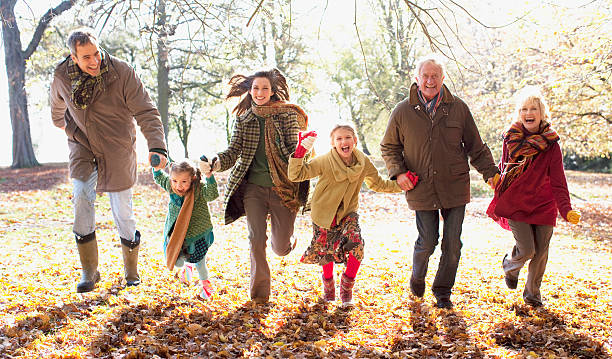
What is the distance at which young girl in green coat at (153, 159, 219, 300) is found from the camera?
16.6ft

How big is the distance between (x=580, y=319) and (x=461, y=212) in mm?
1262

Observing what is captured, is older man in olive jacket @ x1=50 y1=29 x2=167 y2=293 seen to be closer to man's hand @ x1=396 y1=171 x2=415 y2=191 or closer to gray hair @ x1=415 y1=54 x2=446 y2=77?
man's hand @ x1=396 y1=171 x2=415 y2=191

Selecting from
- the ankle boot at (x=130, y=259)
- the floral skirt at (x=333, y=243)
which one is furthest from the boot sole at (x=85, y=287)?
the floral skirt at (x=333, y=243)

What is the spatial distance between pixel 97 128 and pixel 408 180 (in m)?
2.75

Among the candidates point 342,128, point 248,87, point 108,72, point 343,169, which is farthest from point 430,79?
point 108,72

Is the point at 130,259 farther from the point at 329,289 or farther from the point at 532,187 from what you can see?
the point at 532,187

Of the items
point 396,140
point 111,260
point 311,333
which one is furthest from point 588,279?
point 111,260

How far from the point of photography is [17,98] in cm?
2125

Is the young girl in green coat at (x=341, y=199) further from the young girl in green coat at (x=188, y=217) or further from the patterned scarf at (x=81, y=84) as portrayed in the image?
the patterned scarf at (x=81, y=84)

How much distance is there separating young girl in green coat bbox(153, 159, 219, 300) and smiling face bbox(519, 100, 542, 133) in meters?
2.75

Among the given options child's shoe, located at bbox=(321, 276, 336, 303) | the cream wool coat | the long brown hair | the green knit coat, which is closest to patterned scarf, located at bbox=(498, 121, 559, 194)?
the cream wool coat

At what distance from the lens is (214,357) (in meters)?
3.61

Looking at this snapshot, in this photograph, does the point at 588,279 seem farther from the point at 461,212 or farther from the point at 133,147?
the point at 133,147

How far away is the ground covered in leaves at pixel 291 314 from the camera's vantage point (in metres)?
3.80
